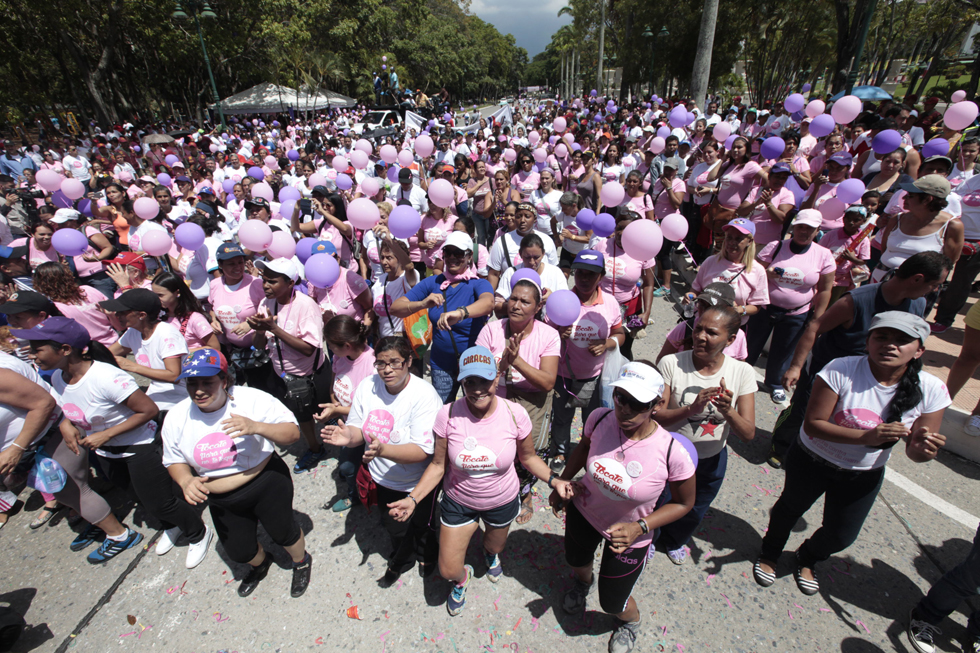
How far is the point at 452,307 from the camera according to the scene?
12.1 ft

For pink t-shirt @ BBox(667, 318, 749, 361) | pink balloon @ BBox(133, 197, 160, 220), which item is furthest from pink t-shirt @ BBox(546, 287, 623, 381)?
pink balloon @ BBox(133, 197, 160, 220)

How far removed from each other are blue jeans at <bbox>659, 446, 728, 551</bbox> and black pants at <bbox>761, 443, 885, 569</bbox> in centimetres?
40

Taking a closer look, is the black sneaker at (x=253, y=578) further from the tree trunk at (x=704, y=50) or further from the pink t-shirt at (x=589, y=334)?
the tree trunk at (x=704, y=50)

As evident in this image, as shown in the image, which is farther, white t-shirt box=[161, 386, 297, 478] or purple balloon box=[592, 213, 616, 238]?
purple balloon box=[592, 213, 616, 238]

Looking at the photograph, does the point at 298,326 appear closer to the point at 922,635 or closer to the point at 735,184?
the point at 922,635

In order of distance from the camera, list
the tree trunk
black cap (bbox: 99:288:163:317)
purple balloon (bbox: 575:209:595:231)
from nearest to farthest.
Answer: black cap (bbox: 99:288:163:317) < purple balloon (bbox: 575:209:595:231) < the tree trunk

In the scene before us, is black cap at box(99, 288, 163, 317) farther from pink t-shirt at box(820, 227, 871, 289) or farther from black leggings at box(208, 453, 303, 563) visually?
pink t-shirt at box(820, 227, 871, 289)

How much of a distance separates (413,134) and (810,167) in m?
15.5

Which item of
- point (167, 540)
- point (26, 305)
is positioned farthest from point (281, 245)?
point (167, 540)

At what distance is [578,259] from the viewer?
340cm

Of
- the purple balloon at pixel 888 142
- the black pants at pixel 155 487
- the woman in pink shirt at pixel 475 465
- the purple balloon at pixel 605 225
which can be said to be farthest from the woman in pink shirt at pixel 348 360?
the purple balloon at pixel 888 142

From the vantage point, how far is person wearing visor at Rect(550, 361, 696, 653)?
2.11m

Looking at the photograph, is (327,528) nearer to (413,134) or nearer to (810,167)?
(810,167)

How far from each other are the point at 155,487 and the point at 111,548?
2.66ft
